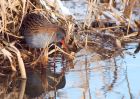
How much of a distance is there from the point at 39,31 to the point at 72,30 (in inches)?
26.1

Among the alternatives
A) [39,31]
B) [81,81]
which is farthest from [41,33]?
[81,81]

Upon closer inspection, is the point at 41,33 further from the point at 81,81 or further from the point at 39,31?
the point at 81,81

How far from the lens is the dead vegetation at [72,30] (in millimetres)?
6055

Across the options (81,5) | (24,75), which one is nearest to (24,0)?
(24,75)

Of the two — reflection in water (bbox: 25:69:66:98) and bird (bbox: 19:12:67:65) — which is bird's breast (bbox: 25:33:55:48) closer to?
bird (bbox: 19:12:67:65)

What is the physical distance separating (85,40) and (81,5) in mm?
2110

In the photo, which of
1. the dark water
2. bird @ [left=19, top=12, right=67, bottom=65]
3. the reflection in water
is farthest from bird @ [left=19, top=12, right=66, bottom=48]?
the reflection in water

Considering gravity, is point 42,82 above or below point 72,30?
below

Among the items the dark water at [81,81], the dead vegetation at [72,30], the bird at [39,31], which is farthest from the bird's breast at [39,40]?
the dark water at [81,81]

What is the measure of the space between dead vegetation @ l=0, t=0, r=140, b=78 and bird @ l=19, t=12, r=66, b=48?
0.10m

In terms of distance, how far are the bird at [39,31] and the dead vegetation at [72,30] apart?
99 millimetres

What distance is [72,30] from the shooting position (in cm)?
680

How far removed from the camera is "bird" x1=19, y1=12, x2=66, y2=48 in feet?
20.3

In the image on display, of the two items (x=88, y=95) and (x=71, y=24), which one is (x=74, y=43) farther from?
(x=88, y=95)
